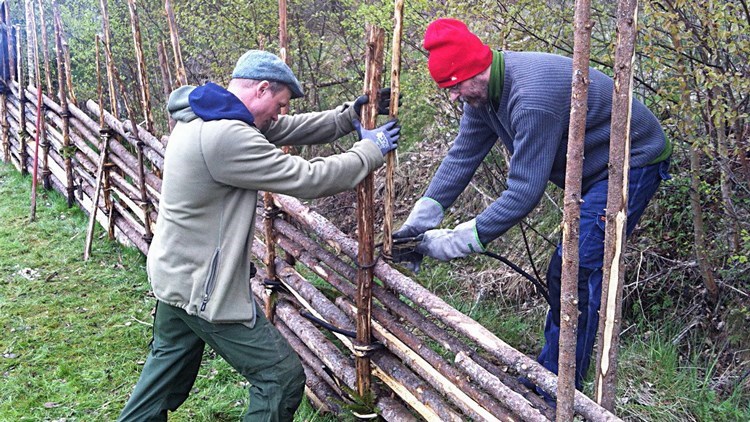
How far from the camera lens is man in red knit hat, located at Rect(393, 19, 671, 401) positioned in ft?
9.82

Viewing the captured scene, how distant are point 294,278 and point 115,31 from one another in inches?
256

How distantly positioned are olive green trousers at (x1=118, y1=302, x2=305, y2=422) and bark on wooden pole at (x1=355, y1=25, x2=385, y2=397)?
1.42ft

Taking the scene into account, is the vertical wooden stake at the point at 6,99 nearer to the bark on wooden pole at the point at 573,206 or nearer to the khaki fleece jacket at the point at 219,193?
the khaki fleece jacket at the point at 219,193

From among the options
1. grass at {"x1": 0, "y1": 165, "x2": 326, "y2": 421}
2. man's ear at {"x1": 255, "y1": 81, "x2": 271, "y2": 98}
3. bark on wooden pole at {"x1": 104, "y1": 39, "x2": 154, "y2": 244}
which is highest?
man's ear at {"x1": 255, "y1": 81, "x2": 271, "y2": 98}

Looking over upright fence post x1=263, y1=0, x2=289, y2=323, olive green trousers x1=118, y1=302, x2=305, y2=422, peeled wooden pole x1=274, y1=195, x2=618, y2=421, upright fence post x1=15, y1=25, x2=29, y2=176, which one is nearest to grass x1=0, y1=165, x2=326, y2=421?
upright fence post x1=263, y1=0, x2=289, y2=323

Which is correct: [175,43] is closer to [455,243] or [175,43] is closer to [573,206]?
[455,243]

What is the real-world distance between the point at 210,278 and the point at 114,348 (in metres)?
2.41

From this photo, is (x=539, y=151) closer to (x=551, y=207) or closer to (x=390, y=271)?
(x=390, y=271)

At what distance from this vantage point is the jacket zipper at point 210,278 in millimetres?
3049

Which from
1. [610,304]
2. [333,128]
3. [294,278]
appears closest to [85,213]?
[294,278]

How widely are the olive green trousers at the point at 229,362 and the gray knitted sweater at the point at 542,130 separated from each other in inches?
44.2

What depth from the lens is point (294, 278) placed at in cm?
436

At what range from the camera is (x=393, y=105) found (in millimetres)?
3174

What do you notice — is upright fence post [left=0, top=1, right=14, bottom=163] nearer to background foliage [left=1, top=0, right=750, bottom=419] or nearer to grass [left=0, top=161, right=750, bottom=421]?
grass [left=0, top=161, right=750, bottom=421]
